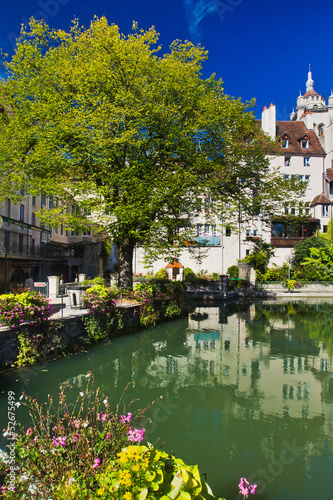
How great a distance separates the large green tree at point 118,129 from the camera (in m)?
16.0

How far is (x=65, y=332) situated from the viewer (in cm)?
1241

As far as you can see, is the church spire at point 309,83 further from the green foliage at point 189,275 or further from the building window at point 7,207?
the building window at point 7,207

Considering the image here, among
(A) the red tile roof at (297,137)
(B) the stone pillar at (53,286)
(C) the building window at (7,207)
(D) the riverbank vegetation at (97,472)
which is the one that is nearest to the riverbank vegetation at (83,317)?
(B) the stone pillar at (53,286)

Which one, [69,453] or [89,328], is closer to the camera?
[69,453]

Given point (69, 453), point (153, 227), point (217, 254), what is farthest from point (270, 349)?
point (217, 254)

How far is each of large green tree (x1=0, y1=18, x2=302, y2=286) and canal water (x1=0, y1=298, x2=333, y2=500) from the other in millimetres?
6150

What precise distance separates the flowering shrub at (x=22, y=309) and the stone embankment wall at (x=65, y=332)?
287 mm

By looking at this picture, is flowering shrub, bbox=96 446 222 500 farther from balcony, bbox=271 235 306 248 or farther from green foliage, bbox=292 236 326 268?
balcony, bbox=271 235 306 248

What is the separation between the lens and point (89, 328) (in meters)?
13.5

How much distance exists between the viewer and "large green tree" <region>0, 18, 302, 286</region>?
1595cm

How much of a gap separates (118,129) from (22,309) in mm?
9999

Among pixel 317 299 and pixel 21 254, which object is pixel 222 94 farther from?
pixel 317 299

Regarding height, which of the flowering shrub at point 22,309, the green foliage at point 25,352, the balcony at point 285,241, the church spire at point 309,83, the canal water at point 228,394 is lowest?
the canal water at point 228,394

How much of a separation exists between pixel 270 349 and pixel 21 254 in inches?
865
